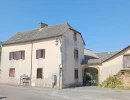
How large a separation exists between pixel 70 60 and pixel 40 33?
6391 millimetres

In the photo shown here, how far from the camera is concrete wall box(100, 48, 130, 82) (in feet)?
86.3

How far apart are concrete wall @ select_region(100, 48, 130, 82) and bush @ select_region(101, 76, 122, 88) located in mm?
878

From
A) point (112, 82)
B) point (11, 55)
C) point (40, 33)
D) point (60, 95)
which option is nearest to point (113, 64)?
point (112, 82)

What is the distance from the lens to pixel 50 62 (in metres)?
27.0

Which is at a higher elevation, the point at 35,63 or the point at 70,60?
the point at 70,60

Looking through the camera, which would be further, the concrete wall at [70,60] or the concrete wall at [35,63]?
the concrete wall at [70,60]

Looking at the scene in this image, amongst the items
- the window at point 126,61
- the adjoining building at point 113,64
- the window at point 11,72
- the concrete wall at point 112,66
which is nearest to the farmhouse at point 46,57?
the window at point 11,72

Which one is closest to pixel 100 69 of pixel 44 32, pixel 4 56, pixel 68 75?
pixel 68 75

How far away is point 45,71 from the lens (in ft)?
90.0

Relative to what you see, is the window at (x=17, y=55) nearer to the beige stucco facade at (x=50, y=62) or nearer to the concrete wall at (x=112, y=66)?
the beige stucco facade at (x=50, y=62)

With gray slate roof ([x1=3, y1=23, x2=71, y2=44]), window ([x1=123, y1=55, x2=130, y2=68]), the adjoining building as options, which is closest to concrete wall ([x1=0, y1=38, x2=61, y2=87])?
gray slate roof ([x1=3, y1=23, x2=71, y2=44])

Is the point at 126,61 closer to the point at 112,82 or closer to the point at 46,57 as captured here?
the point at 112,82

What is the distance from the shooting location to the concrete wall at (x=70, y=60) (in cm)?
2686

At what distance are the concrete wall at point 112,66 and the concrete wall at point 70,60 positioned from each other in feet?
12.7
